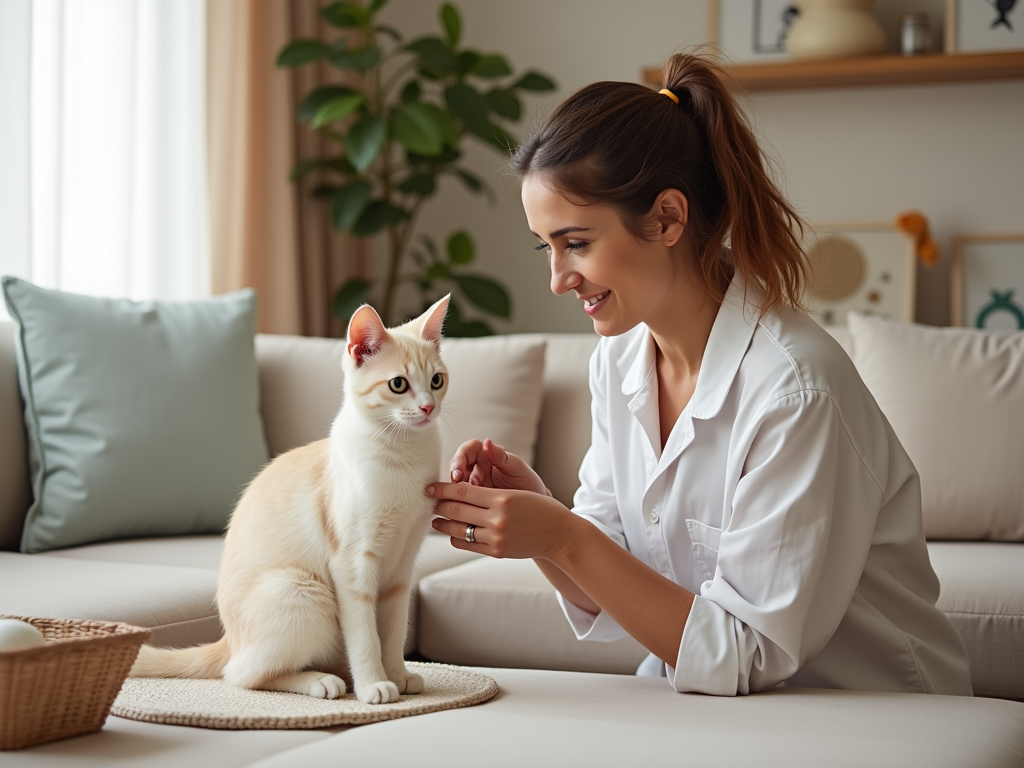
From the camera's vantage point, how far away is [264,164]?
3688 millimetres

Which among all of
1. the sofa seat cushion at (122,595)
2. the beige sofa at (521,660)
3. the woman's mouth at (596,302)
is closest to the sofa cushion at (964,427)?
the beige sofa at (521,660)

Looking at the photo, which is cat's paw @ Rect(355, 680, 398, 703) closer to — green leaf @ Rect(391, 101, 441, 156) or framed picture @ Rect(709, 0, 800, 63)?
green leaf @ Rect(391, 101, 441, 156)

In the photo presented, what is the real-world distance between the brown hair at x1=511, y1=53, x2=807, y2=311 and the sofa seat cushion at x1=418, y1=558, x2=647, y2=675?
84 cm

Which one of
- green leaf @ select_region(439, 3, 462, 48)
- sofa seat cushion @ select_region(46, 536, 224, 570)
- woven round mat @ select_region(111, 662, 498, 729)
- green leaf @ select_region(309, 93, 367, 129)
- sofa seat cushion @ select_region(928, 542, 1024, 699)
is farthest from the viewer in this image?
green leaf @ select_region(439, 3, 462, 48)

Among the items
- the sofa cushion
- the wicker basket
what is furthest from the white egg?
the sofa cushion

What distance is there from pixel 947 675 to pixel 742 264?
634mm

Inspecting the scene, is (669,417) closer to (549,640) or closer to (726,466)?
(726,466)

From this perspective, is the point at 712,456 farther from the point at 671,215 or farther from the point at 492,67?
the point at 492,67


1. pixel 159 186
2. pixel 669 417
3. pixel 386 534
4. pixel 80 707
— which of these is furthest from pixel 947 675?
pixel 159 186

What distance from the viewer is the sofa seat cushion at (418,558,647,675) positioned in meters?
2.04

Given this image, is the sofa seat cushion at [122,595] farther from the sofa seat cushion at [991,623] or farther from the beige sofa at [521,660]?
the sofa seat cushion at [991,623]

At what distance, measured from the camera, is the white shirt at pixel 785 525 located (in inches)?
49.4

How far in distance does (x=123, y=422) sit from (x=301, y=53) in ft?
5.49

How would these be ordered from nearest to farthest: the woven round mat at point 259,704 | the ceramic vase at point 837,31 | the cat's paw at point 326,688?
the woven round mat at point 259,704 < the cat's paw at point 326,688 < the ceramic vase at point 837,31
